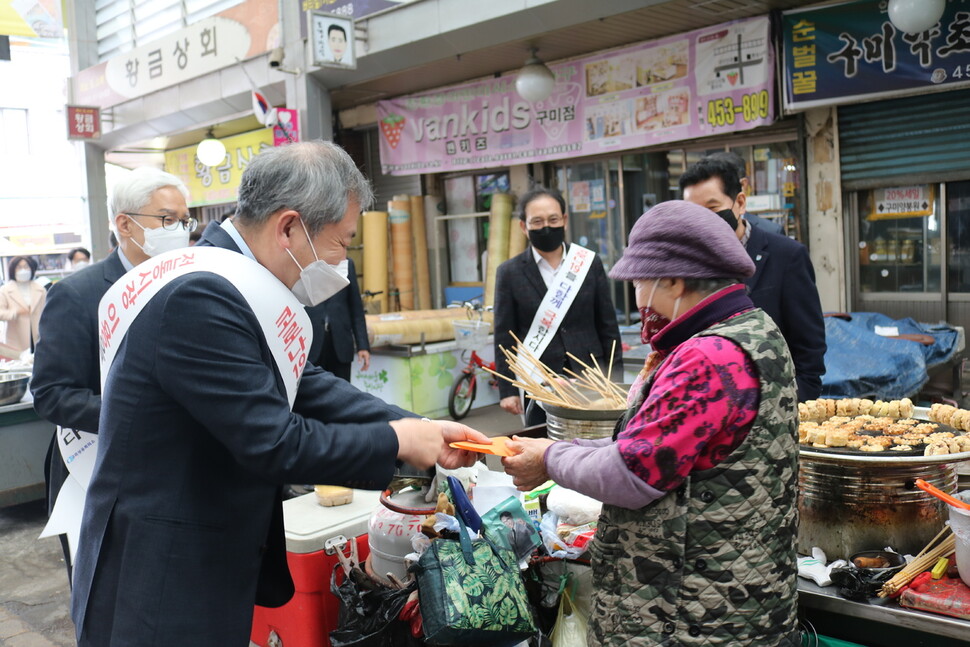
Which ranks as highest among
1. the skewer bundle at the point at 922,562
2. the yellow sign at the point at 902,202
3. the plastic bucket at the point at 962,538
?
the yellow sign at the point at 902,202

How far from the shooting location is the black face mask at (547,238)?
14.9ft

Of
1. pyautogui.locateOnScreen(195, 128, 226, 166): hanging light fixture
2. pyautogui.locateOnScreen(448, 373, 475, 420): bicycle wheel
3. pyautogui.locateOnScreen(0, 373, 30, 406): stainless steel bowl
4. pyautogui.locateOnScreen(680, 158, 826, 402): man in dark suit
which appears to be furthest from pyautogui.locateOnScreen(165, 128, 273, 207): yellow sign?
pyautogui.locateOnScreen(680, 158, 826, 402): man in dark suit

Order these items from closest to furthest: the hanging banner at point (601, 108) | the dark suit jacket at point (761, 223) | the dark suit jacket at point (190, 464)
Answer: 1. the dark suit jacket at point (190, 464)
2. the dark suit jacket at point (761, 223)
3. the hanging banner at point (601, 108)

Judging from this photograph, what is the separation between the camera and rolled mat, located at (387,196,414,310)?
12.0 m

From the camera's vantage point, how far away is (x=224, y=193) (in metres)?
14.2

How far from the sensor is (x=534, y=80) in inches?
348

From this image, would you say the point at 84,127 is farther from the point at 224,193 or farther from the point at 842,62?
the point at 842,62

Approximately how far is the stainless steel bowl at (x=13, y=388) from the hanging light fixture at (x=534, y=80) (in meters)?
5.62

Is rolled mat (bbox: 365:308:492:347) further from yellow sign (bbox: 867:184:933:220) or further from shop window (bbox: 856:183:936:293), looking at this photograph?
yellow sign (bbox: 867:184:933:220)

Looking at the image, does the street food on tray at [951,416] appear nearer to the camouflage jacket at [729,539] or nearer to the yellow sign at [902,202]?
the camouflage jacket at [729,539]

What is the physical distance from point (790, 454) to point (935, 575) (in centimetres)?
83

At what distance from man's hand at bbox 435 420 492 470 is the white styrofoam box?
2.80ft

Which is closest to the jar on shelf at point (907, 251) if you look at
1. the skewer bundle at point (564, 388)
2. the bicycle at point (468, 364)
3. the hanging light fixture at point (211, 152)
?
the bicycle at point (468, 364)

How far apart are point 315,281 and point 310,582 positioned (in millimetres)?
1565
